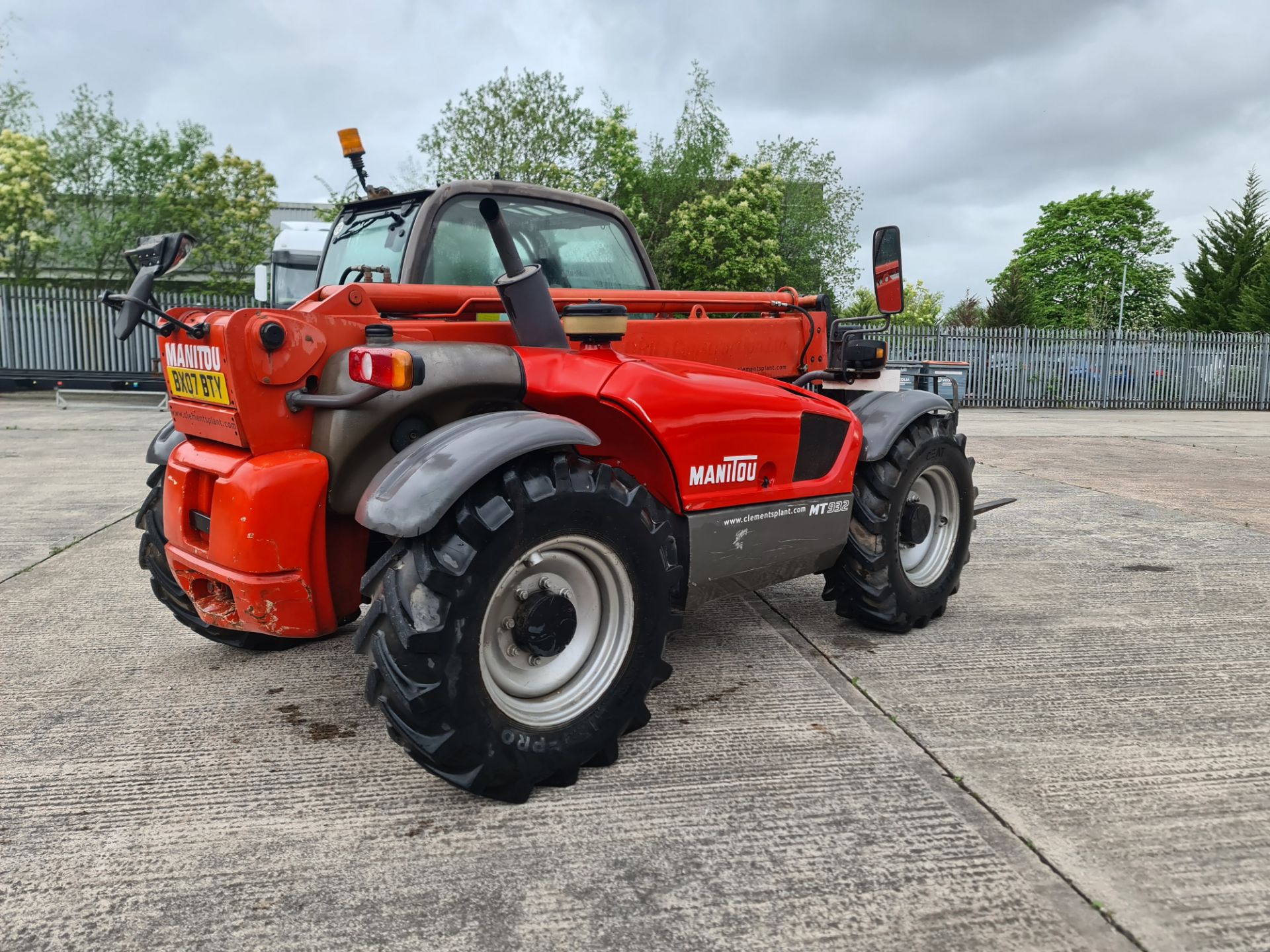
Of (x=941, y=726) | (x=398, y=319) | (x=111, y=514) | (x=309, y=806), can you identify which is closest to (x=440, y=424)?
(x=398, y=319)

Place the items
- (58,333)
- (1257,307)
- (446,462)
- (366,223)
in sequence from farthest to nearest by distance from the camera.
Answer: (1257,307) < (58,333) < (366,223) < (446,462)

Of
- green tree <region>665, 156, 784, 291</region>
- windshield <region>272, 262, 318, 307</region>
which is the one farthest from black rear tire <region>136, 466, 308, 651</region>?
green tree <region>665, 156, 784, 291</region>

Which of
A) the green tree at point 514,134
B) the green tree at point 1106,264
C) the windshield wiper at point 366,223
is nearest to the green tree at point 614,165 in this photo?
the green tree at point 514,134

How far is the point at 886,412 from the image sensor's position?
4055 mm

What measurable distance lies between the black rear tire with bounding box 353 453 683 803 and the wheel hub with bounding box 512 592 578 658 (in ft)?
0.24

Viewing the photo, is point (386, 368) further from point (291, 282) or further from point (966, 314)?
point (966, 314)

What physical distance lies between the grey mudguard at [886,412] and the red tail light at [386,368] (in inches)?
79.5

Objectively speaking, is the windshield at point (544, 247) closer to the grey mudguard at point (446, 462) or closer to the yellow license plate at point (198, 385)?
the yellow license plate at point (198, 385)

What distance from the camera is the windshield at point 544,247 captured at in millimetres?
3662

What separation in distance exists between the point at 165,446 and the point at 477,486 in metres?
1.62

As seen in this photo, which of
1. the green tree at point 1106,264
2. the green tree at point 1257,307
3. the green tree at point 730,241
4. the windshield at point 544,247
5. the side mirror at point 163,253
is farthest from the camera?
the green tree at point 1106,264

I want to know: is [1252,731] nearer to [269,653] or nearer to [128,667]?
[269,653]

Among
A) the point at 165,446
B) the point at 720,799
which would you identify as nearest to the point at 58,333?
the point at 165,446

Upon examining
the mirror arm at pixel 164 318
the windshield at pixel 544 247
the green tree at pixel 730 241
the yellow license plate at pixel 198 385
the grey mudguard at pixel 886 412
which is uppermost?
the green tree at pixel 730 241
